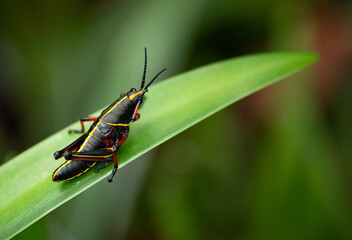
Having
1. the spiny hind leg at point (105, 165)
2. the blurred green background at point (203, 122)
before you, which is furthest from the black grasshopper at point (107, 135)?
the blurred green background at point (203, 122)

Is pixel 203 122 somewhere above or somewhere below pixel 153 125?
below

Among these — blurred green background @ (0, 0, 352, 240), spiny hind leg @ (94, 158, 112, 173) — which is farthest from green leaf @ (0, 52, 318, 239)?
blurred green background @ (0, 0, 352, 240)

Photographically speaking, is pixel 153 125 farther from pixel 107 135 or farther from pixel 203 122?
pixel 203 122

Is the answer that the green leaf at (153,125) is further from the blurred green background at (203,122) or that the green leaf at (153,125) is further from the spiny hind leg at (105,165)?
the blurred green background at (203,122)

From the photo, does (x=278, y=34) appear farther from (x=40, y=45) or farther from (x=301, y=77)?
(x=40, y=45)

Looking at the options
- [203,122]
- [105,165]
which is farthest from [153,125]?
[203,122]

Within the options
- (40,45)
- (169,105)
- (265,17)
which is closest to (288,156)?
(169,105)
